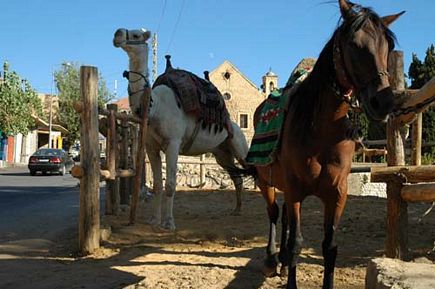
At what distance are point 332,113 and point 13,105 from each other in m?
37.5

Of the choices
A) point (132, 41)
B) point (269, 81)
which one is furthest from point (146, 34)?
point (269, 81)

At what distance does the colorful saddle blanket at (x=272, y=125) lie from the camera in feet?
14.6

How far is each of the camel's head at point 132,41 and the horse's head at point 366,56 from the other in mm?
4083

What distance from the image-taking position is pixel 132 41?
7.06 meters

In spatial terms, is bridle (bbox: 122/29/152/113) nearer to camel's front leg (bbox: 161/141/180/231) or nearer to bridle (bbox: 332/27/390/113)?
camel's front leg (bbox: 161/141/180/231)

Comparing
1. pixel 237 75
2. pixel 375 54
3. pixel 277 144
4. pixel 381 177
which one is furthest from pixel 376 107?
pixel 237 75

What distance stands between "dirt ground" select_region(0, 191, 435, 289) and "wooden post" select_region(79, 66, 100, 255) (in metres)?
0.24

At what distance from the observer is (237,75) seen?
49219 millimetres

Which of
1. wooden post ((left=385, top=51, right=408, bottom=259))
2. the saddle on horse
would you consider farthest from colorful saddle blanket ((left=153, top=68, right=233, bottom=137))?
wooden post ((left=385, top=51, right=408, bottom=259))

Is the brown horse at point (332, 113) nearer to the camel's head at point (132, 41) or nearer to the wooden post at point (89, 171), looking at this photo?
the wooden post at point (89, 171)

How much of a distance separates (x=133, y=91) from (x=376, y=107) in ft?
14.8

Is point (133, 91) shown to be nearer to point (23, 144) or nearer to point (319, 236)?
point (319, 236)

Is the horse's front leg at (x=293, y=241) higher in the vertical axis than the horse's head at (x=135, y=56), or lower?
lower

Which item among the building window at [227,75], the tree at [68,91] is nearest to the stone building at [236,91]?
the building window at [227,75]
